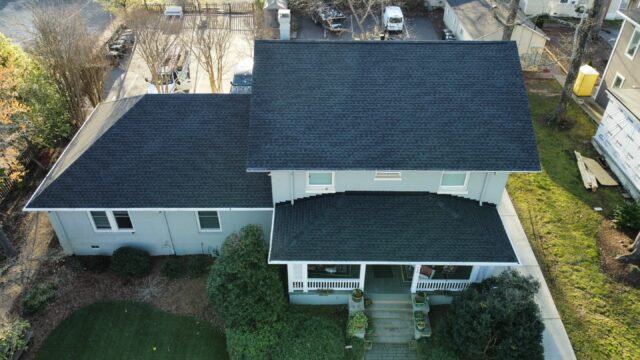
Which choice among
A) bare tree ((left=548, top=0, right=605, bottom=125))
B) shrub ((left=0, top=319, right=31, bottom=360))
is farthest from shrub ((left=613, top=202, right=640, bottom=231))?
shrub ((left=0, top=319, right=31, bottom=360))

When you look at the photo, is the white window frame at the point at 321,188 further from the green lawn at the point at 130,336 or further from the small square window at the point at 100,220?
the small square window at the point at 100,220

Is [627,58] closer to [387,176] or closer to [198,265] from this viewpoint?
[387,176]

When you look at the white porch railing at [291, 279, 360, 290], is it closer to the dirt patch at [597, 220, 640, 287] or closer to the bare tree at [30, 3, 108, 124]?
the dirt patch at [597, 220, 640, 287]

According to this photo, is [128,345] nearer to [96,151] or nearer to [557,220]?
[96,151]

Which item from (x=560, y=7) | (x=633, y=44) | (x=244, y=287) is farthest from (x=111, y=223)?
(x=560, y=7)

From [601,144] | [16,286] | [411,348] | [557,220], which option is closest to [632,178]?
[601,144]

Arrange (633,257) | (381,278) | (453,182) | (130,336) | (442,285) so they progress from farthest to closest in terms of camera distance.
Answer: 1. (633,257)
2. (381,278)
3. (453,182)
4. (442,285)
5. (130,336)

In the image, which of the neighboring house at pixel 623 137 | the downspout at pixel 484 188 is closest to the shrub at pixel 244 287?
the downspout at pixel 484 188
